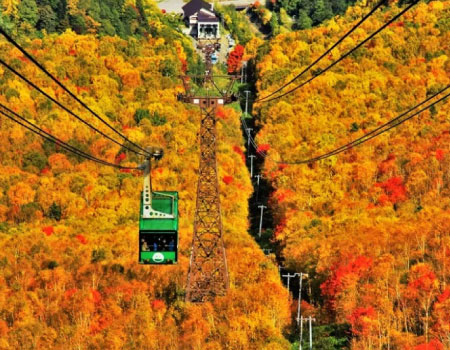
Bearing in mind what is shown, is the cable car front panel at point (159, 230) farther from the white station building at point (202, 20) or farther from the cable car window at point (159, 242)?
the white station building at point (202, 20)

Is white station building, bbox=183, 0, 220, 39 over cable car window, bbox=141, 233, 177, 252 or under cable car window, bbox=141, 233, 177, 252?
over

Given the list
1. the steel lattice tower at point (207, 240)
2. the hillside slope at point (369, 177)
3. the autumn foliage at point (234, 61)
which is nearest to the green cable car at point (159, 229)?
the steel lattice tower at point (207, 240)

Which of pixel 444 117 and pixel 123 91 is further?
pixel 123 91

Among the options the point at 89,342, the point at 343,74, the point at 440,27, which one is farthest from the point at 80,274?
the point at 440,27

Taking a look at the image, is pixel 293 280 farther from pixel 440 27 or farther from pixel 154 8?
pixel 154 8

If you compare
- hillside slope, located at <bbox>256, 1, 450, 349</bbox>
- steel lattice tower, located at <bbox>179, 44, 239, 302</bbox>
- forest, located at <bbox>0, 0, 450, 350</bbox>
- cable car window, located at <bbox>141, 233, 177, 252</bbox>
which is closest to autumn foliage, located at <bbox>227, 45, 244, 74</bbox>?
forest, located at <bbox>0, 0, 450, 350</bbox>

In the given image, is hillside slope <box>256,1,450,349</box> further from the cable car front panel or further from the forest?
the cable car front panel

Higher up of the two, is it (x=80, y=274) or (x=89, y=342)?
(x=80, y=274)
